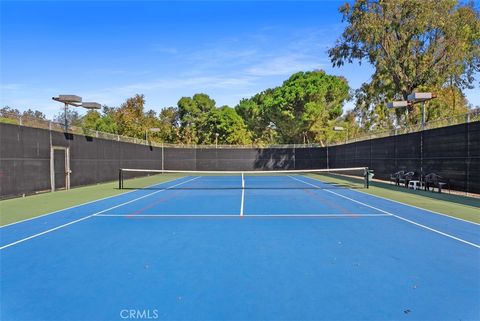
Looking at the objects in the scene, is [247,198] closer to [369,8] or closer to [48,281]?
[48,281]

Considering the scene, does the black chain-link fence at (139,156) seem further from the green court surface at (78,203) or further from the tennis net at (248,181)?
the tennis net at (248,181)

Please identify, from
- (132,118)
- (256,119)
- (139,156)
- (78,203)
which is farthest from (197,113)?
(78,203)

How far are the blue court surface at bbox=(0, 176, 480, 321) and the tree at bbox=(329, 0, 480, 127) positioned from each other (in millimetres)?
21881

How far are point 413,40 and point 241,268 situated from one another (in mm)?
29358

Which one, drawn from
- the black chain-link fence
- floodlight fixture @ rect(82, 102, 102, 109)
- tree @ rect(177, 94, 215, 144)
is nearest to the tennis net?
the black chain-link fence

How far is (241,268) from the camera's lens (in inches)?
208

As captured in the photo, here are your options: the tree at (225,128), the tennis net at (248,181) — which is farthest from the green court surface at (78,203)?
the tree at (225,128)

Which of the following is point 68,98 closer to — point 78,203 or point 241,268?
point 78,203

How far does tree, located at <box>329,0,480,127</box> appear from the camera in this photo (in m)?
26.0

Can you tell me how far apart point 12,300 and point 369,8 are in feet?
97.3

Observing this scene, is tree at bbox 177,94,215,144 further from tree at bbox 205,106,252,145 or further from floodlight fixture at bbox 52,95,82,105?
→ floodlight fixture at bbox 52,95,82,105

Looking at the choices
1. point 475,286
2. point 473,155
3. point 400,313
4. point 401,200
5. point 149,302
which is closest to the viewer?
point 400,313

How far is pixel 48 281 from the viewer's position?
4.79 m

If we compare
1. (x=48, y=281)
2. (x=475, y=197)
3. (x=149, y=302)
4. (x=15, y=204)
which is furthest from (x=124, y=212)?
(x=475, y=197)
